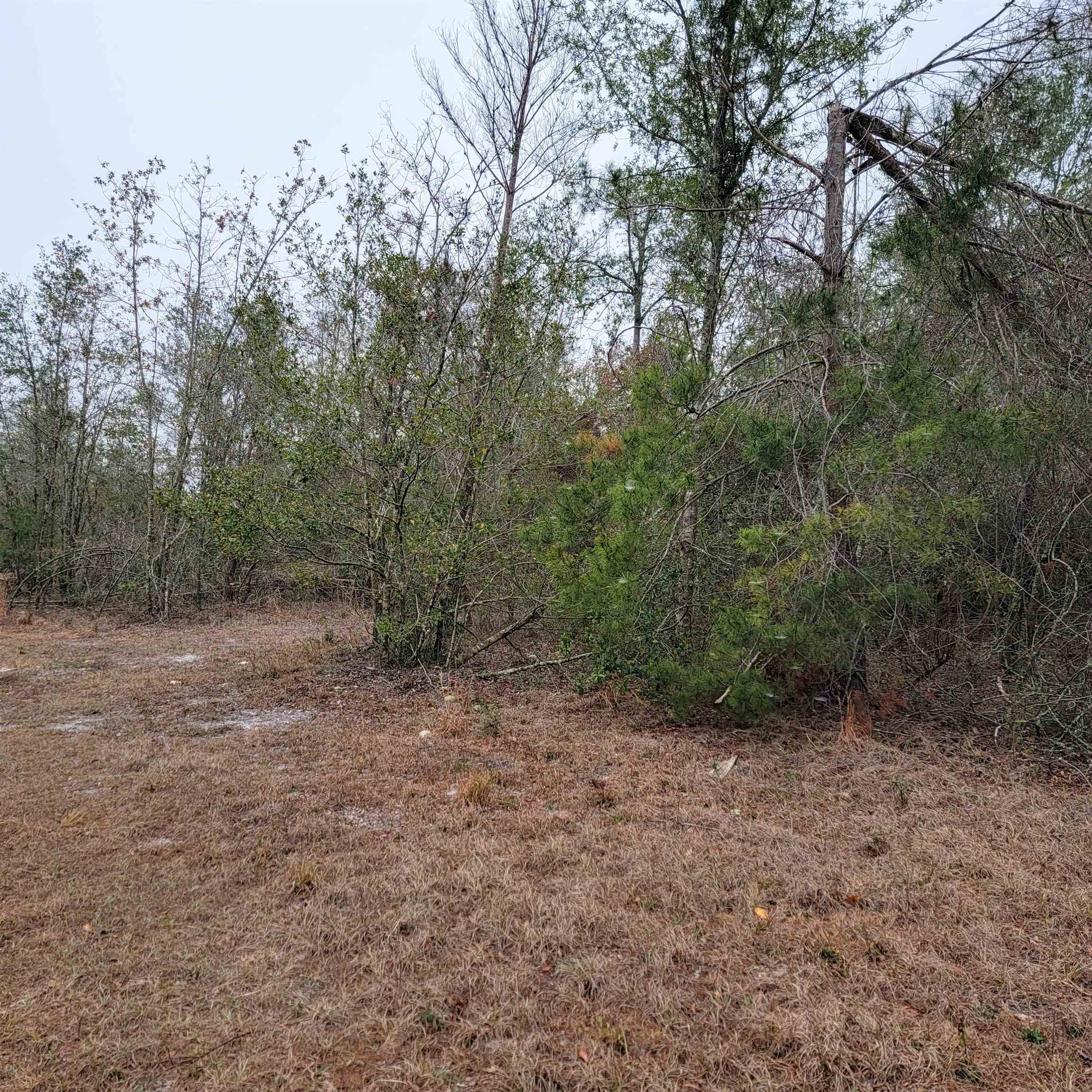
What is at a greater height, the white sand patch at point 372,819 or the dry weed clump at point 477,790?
the dry weed clump at point 477,790

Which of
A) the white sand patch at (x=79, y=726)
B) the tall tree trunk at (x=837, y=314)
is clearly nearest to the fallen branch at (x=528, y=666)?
the tall tree trunk at (x=837, y=314)

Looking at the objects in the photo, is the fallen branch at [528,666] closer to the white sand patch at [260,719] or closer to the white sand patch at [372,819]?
the white sand patch at [260,719]

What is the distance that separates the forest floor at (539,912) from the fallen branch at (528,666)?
4.94 feet

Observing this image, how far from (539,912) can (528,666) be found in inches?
164

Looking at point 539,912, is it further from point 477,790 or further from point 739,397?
point 739,397

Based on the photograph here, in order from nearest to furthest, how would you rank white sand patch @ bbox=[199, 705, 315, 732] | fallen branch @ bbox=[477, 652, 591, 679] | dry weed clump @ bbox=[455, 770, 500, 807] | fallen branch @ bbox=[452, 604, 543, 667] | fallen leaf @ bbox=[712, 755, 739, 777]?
dry weed clump @ bbox=[455, 770, 500, 807] < fallen leaf @ bbox=[712, 755, 739, 777] < white sand patch @ bbox=[199, 705, 315, 732] < fallen branch @ bbox=[477, 652, 591, 679] < fallen branch @ bbox=[452, 604, 543, 667]

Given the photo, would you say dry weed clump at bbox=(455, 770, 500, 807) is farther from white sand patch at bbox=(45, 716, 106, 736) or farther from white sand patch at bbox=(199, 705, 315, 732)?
white sand patch at bbox=(45, 716, 106, 736)

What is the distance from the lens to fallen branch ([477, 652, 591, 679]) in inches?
260

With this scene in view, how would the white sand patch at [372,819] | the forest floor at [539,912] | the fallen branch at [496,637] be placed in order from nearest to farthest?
the forest floor at [539,912] → the white sand patch at [372,819] → the fallen branch at [496,637]

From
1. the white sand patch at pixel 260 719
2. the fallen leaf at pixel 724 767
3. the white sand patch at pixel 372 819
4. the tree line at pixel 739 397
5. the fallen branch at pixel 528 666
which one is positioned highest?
the tree line at pixel 739 397

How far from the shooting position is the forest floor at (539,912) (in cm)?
192

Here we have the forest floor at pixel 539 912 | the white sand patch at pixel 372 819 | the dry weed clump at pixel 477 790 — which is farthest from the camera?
the dry weed clump at pixel 477 790

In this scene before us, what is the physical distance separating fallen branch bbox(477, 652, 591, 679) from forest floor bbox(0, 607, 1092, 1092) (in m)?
1.51

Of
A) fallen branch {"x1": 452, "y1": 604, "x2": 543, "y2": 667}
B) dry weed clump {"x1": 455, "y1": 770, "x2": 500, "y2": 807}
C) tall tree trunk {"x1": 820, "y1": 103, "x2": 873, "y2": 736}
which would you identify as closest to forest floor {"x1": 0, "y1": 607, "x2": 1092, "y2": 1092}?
dry weed clump {"x1": 455, "y1": 770, "x2": 500, "y2": 807}
